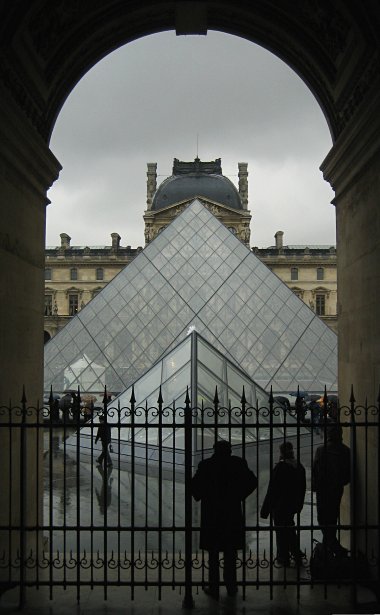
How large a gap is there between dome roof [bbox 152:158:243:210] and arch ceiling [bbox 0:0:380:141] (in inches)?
2059

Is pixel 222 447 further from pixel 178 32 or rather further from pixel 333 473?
pixel 178 32

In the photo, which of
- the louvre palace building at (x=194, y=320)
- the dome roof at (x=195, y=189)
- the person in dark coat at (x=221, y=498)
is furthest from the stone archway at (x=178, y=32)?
the dome roof at (x=195, y=189)

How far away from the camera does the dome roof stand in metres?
59.5

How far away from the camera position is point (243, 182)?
62.8 m

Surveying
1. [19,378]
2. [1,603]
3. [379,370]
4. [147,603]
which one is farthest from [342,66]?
[1,603]

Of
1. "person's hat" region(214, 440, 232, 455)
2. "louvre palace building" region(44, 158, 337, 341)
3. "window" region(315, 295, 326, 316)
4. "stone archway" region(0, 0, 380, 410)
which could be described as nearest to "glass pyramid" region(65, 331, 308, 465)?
"stone archway" region(0, 0, 380, 410)

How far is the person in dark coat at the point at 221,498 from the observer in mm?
4477

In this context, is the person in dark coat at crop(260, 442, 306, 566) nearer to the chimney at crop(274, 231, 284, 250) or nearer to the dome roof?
the dome roof

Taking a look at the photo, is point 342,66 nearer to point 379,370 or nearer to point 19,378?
point 379,370

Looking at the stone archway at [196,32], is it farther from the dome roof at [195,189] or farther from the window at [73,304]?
the dome roof at [195,189]

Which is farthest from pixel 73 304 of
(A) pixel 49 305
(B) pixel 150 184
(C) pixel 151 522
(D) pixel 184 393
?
(C) pixel 151 522

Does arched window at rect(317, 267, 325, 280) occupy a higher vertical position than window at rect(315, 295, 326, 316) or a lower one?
higher

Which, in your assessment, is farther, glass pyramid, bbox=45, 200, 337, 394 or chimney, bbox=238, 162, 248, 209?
chimney, bbox=238, 162, 248, 209

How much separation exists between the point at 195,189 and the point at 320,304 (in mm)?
16292
